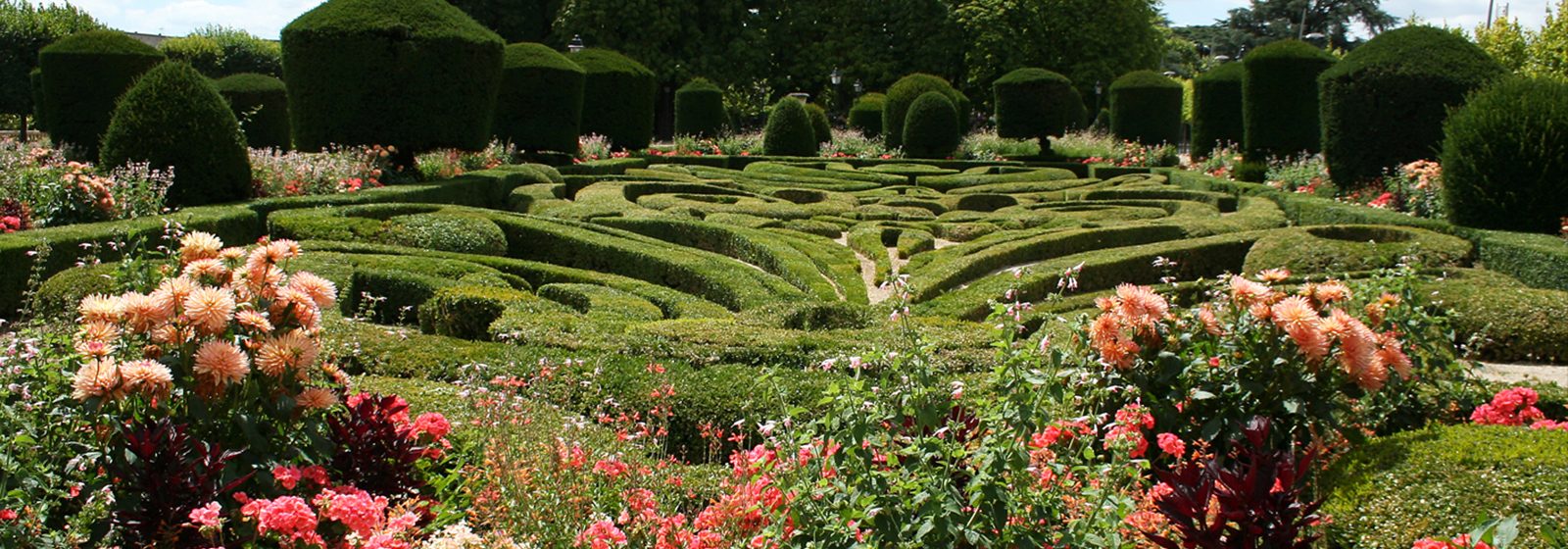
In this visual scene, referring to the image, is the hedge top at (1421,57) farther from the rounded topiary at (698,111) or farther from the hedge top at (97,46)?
the rounded topiary at (698,111)

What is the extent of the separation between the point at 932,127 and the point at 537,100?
9301mm

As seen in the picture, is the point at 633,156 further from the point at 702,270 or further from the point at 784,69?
the point at 784,69

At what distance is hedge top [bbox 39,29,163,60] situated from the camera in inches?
631

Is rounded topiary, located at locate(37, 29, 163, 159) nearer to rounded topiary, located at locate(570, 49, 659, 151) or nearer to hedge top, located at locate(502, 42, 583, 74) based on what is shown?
hedge top, located at locate(502, 42, 583, 74)

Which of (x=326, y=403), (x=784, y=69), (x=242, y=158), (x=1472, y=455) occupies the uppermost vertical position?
(x=784, y=69)

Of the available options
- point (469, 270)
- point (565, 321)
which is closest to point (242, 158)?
point (469, 270)

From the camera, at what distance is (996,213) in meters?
12.8

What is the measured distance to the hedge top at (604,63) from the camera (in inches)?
845

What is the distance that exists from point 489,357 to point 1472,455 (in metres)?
3.79

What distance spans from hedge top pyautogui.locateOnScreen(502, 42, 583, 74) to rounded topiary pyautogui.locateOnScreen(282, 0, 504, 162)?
5.01 m

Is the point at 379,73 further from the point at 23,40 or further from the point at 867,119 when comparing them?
the point at 23,40

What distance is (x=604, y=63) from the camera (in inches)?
851

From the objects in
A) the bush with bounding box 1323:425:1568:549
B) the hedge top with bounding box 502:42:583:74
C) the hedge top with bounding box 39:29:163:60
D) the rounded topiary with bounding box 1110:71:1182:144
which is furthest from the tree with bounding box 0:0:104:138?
the bush with bounding box 1323:425:1568:549

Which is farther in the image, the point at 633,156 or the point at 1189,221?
the point at 633,156
